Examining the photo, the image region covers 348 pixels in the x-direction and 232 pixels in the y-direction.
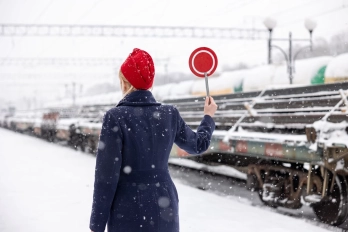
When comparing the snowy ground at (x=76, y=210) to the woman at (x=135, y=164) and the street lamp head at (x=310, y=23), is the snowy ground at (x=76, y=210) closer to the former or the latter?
the woman at (x=135, y=164)

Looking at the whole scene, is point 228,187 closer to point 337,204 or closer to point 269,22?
point 337,204

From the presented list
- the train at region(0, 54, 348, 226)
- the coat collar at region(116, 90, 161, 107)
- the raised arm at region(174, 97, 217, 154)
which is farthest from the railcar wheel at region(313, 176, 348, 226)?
the coat collar at region(116, 90, 161, 107)

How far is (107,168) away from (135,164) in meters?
0.15

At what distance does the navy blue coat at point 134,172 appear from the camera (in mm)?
2150

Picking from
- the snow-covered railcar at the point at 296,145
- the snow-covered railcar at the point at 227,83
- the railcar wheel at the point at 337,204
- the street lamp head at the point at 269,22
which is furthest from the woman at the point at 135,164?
the snow-covered railcar at the point at 227,83

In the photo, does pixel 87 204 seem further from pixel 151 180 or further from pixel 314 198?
pixel 151 180

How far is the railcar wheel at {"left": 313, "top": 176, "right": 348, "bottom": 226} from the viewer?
617cm

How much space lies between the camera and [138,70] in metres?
2.25

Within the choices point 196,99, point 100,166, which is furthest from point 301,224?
point 196,99

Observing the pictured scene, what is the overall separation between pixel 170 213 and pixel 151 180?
8.4 inches

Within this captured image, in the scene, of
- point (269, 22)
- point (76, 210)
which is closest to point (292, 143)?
point (76, 210)

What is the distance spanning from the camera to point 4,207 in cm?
571

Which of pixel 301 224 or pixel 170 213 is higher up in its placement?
pixel 170 213

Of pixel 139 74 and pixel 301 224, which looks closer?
pixel 139 74
